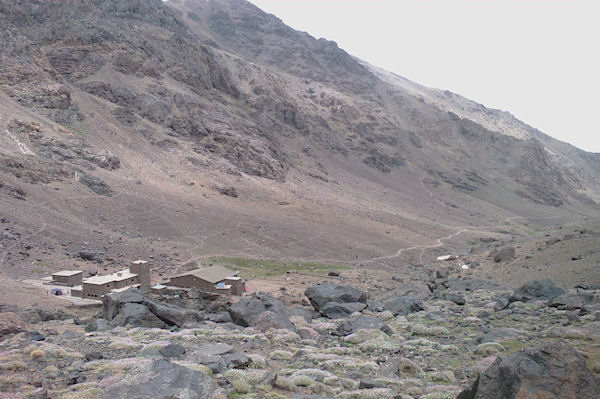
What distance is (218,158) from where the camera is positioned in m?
70.2

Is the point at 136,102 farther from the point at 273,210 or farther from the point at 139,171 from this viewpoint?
the point at 273,210

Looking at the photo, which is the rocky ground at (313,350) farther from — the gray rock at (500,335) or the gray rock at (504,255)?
the gray rock at (504,255)

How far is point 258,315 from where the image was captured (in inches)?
659

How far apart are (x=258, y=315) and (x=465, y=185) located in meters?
105

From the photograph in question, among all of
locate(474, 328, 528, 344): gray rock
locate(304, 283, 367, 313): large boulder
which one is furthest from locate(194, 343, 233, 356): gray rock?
locate(304, 283, 367, 313): large boulder

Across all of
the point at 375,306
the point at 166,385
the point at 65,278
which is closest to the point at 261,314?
the point at 375,306

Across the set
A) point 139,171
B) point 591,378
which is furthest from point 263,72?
point 591,378

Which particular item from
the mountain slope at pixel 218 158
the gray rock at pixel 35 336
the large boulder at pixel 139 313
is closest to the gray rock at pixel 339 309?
the large boulder at pixel 139 313

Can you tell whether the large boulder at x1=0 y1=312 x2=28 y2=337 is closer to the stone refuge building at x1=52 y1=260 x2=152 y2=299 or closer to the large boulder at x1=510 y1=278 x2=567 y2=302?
the stone refuge building at x1=52 y1=260 x2=152 y2=299

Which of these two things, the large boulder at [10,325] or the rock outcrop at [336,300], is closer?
the large boulder at [10,325]

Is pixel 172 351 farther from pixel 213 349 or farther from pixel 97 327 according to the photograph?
pixel 97 327

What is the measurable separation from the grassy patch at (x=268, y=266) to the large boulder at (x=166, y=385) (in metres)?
27.1

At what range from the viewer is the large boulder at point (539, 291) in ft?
61.8

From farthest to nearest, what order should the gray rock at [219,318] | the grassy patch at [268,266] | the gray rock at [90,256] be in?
the grassy patch at [268,266]
the gray rock at [90,256]
the gray rock at [219,318]
